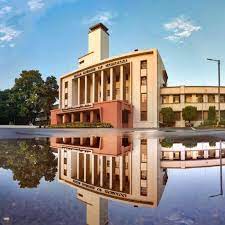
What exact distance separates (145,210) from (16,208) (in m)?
1.07

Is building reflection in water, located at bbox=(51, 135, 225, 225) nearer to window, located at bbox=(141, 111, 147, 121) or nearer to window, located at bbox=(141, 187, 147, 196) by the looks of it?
window, located at bbox=(141, 187, 147, 196)

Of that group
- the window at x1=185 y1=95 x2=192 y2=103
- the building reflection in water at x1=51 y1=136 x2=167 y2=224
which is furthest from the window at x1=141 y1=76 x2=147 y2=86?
the building reflection in water at x1=51 y1=136 x2=167 y2=224

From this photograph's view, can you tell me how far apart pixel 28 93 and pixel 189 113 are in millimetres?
46024

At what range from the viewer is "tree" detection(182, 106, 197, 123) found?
5688cm

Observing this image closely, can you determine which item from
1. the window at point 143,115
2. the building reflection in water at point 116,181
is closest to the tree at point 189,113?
the window at point 143,115

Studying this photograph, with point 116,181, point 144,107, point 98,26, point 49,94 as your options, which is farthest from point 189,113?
point 116,181

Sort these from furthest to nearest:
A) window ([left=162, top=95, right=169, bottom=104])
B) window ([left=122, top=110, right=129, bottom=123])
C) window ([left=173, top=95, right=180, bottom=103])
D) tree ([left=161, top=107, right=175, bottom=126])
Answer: window ([left=173, top=95, right=180, bottom=103]) < window ([left=162, top=95, right=169, bottom=104]) < tree ([left=161, top=107, right=175, bottom=126]) < window ([left=122, top=110, right=129, bottom=123])

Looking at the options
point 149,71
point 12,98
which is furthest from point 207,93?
point 12,98

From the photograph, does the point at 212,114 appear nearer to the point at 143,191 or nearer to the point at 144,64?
the point at 144,64

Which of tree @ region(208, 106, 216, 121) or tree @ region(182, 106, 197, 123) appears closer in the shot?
tree @ region(182, 106, 197, 123)

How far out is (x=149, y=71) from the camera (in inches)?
1973

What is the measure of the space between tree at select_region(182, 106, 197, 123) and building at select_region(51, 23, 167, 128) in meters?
7.48

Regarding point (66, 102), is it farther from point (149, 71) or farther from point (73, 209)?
point (73, 209)

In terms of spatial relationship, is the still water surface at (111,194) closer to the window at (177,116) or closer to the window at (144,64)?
the window at (144,64)
